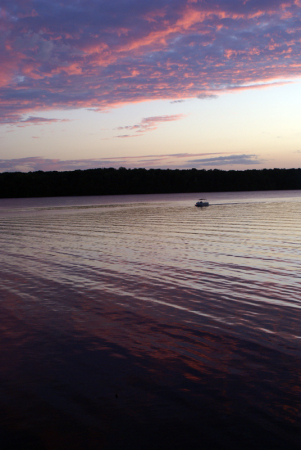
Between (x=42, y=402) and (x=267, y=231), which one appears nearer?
(x=42, y=402)

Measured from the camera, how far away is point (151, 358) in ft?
34.4

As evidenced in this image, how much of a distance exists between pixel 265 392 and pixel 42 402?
5.04 meters

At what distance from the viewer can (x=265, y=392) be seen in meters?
8.63

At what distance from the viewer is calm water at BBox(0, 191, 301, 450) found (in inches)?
294

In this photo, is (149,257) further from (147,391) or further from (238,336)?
(147,391)

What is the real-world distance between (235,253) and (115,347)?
17.8 m

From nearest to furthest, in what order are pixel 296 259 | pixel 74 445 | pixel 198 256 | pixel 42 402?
pixel 74 445 < pixel 42 402 < pixel 296 259 < pixel 198 256

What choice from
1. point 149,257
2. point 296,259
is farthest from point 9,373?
point 296,259

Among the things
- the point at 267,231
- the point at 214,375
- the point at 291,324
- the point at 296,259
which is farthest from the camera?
the point at 267,231

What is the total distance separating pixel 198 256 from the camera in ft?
87.1

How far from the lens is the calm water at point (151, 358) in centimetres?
746

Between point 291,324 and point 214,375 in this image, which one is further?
point 291,324

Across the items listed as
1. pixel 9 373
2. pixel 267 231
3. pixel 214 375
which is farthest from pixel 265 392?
pixel 267 231

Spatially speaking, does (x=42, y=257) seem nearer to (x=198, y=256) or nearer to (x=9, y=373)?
(x=198, y=256)
